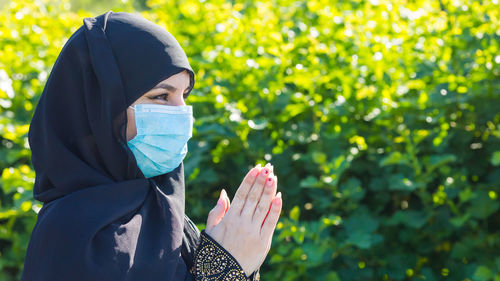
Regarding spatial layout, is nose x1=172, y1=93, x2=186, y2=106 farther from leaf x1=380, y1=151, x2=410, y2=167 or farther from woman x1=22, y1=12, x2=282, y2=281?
leaf x1=380, y1=151, x2=410, y2=167

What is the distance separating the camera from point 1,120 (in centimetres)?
300

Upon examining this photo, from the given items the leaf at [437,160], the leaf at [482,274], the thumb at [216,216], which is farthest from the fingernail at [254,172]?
the leaf at [482,274]

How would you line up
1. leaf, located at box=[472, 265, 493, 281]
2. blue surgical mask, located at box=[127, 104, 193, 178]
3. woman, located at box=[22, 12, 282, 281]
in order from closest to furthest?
woman, located at box=[22, 12, 282, 281] → blue surgical mask, located at box=[127, 104, 193, 178] → leaf, located at box=[472, 265, 493, 281]

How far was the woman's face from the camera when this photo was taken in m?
1.78

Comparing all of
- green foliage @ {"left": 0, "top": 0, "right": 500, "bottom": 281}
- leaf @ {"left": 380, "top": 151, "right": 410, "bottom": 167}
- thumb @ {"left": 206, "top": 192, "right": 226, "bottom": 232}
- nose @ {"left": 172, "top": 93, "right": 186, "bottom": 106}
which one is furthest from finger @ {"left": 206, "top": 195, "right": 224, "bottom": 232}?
leaf @ {"left": 380, "top": 151, "right": 410, "bottom": 167}

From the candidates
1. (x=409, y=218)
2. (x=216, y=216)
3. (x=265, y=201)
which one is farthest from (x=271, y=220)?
(x=409, y=218)

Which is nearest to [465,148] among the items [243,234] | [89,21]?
[243,234]

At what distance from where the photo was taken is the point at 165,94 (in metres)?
1.82

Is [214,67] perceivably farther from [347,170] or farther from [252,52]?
[347,170]

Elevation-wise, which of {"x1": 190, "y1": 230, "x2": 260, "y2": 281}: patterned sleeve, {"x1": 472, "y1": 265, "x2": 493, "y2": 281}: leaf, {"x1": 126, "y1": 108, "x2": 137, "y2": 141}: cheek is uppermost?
{"x1": 126, "y1": 108, "x2": 137, "y2": 141}: cheek

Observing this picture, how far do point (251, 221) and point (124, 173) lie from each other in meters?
0.41

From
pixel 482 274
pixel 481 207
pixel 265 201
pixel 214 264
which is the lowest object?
pixel 482 274

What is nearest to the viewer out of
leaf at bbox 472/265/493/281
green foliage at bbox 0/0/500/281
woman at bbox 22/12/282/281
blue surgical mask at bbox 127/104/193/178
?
woman at bbox 22/12/282/281

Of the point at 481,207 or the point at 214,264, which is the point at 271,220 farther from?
the point at 481,207
